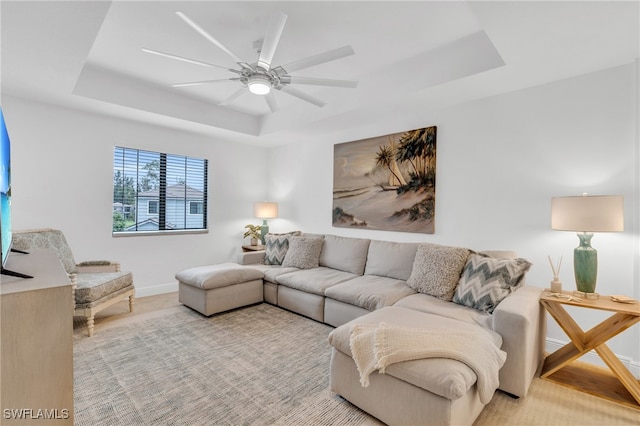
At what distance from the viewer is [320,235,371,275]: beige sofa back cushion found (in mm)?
3635

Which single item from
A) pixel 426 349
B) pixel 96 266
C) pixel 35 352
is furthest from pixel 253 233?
pixel 35 352

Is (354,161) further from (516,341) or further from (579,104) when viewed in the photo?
(516,341)

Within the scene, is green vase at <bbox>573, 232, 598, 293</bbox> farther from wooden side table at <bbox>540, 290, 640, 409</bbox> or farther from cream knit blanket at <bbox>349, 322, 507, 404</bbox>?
cream knit blanket at <bbox>349, 322, 507, 404</bbox>

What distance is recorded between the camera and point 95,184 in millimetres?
3721

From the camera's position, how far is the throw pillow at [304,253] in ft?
12.7

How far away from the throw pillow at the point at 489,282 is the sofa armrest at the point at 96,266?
372 cm

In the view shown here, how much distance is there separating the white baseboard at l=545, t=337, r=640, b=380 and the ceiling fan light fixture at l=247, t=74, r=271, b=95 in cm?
333

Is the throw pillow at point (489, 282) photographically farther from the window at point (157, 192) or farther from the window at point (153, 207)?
the window at point (153, 207)

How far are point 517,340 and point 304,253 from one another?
2.52m

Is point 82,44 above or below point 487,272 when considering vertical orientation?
above

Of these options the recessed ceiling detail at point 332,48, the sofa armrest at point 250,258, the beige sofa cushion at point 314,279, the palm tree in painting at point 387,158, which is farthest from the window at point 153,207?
the palm tree in painting at point 387,158

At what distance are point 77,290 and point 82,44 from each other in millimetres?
2119

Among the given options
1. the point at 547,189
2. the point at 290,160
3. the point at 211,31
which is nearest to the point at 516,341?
the point at 547,189

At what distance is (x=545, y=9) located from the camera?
169 centimetres
